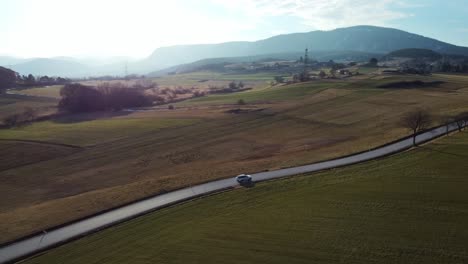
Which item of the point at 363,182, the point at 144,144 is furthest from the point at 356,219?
the point at 144,144

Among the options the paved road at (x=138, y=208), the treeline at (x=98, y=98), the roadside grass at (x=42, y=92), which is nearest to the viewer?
the paved road at (x=138, y=208)

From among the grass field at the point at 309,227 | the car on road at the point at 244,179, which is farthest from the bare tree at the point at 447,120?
the car on road at the point at 244,179

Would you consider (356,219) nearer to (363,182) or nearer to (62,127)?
(363,182)

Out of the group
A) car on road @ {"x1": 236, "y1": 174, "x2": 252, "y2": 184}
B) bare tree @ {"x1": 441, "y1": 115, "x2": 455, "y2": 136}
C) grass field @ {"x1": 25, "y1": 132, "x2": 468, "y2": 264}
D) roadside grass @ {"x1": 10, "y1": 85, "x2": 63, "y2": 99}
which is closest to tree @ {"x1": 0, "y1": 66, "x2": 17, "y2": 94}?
roadside grass @ {"x1": 10, "y1": 85, "x2": 63, "y2": 99}

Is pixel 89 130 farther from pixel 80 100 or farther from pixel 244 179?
pixel 244 179

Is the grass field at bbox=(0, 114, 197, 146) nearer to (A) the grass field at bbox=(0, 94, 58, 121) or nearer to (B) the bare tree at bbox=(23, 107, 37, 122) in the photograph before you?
(B) the bare tree at bbox=(23, 107, 37, 122)

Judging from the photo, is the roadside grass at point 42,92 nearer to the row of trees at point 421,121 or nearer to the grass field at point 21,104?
the grass field at point 21,104
